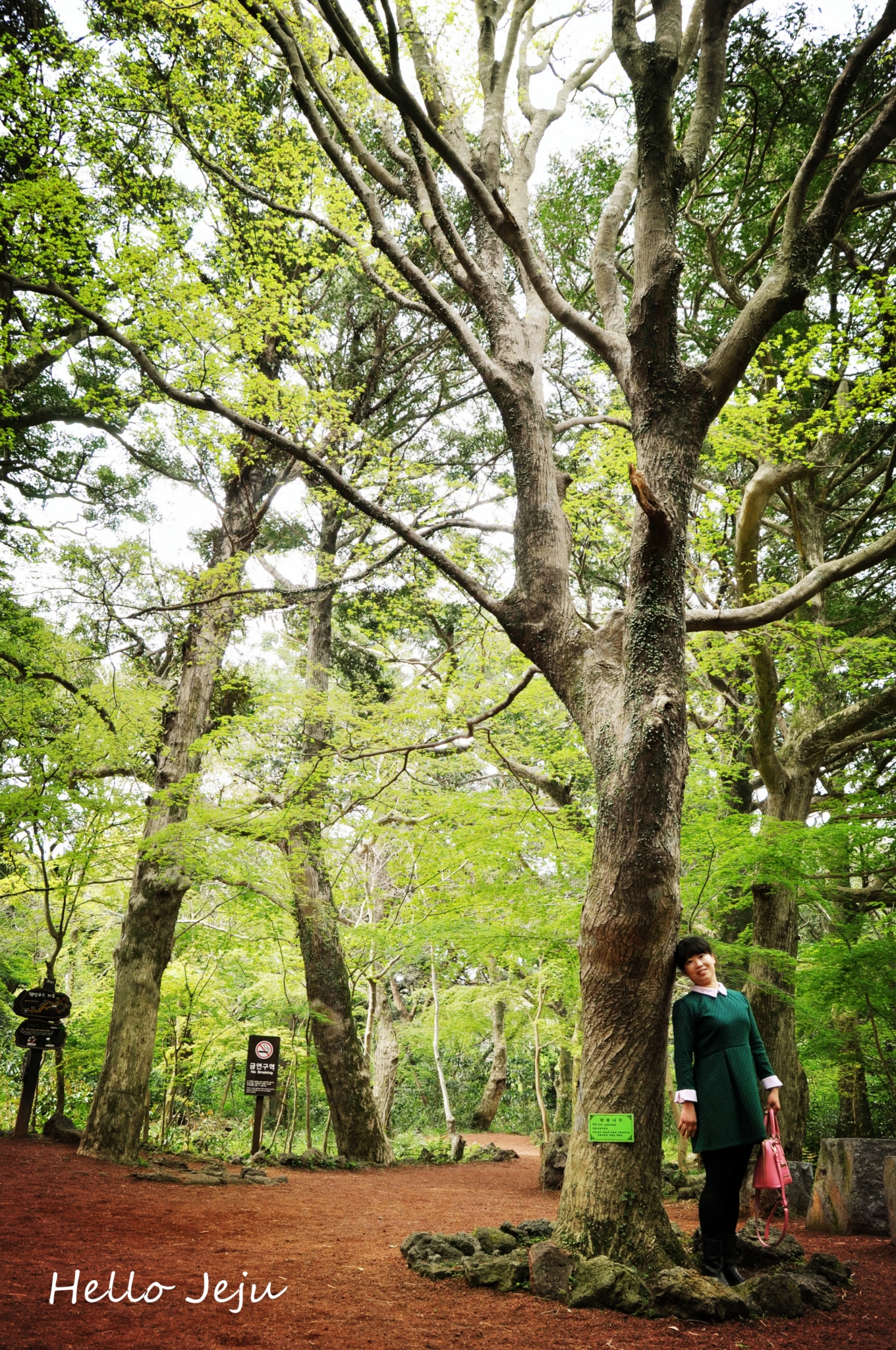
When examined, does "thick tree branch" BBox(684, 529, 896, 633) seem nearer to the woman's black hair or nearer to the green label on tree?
the woman's black hair

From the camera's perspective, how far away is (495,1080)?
17.7 m

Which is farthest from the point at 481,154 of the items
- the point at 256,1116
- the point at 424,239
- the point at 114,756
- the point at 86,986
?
the point at 86,986

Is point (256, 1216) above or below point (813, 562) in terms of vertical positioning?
below

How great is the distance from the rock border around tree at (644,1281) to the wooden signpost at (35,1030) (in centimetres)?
600

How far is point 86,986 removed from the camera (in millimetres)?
15523

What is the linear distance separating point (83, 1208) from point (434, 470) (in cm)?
1003

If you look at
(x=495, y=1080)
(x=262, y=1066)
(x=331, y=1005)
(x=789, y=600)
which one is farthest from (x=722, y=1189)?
(x=495, y=1080)

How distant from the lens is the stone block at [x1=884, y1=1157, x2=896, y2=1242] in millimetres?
4184

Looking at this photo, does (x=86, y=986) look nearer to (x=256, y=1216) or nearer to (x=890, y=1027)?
(x=256, y=1216)

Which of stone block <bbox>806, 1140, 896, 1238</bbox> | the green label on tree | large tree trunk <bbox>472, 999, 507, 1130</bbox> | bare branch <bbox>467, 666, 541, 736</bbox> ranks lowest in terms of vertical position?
large tree trunk <bbox>472, 999, 507, 1130</bbox>

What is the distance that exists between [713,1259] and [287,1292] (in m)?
1.76

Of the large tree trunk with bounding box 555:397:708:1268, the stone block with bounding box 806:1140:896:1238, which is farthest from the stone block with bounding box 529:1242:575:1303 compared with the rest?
the stone block with bounding box 806:1140:896:1238

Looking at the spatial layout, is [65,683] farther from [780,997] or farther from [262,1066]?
[780,997]

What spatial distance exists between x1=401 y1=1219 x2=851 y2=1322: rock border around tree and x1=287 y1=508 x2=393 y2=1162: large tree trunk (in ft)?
21.2
